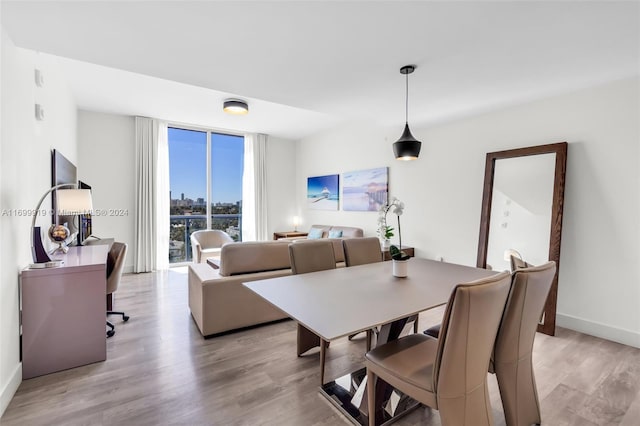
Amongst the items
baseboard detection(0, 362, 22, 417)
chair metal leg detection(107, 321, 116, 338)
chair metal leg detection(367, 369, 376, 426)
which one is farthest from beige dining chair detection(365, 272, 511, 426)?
chair metal leg detection(107, 321, 116, 338)

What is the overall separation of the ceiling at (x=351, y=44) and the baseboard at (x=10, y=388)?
2289mm

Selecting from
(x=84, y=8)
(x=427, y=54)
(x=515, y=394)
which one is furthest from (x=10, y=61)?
(x=515, y=394)

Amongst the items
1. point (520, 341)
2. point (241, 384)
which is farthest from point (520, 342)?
point (241, 384)

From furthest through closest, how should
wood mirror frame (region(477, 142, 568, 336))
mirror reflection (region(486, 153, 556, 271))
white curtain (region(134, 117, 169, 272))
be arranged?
1. white curtain (region(134, 117, 169, 272))
2. mirror reflection (region(486, 153, 556, 271))
3. wood mirror frame (region(477, 142, 568, 336))

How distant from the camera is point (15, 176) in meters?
2.08

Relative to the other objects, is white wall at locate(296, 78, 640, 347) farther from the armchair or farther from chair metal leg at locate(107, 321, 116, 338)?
chair metal leg at locate(107, 321, 116, 338)

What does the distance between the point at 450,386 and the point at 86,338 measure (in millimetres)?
2687

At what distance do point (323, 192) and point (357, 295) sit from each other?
4776mm

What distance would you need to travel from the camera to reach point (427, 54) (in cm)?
231

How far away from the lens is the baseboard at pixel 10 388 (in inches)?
71.8

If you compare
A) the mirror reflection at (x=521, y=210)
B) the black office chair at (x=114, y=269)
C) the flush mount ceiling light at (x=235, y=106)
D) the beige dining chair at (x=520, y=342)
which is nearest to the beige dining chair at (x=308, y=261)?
the beige dining chair at (x=520, y=342)

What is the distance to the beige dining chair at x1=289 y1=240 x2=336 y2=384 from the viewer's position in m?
2.50

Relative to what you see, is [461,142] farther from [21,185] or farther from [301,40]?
[21,185]

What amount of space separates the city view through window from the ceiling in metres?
2.79
